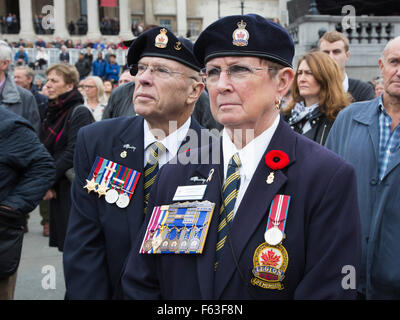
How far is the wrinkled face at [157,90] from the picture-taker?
2.88 metres

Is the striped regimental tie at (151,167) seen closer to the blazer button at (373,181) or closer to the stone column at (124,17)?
the blazer button at (373,181)

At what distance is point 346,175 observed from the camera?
6.42ft

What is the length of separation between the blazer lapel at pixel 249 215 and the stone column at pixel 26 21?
48475mm

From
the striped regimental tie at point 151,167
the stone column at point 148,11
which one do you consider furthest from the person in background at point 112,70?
the stone column at point 148,11

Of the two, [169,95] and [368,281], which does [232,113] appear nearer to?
[169,95]

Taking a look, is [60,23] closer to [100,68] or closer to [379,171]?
[100,68]

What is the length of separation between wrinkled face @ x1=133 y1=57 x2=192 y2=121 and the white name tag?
2.66 feet

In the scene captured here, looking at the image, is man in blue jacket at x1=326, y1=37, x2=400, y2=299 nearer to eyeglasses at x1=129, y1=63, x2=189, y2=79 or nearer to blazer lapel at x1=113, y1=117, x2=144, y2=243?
eyeglasses at x1=129, y1=63, x2=189, y2=79

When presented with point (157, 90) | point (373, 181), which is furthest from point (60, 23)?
point (373, 181)

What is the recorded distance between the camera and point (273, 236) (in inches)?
76.0

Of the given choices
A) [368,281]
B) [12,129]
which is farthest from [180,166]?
[12,129]

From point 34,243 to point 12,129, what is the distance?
12.5 feet

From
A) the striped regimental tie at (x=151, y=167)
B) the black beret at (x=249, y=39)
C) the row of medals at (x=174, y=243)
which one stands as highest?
the black beret at (x=249, y=39)

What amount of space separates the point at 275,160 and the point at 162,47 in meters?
1.16
